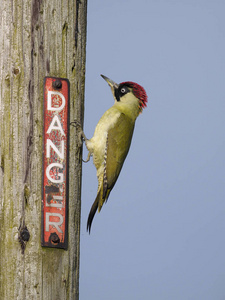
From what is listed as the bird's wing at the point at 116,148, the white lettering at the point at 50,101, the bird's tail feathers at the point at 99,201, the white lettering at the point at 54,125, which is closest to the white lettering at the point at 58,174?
the white lettering at the point at 54,125

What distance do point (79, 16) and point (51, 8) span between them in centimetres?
18

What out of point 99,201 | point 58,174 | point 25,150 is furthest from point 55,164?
point 99,201

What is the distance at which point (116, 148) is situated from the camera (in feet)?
13.8

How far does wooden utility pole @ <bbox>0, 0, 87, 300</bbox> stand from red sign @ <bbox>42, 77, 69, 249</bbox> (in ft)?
0.10

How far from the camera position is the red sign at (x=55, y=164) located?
2.30 metres

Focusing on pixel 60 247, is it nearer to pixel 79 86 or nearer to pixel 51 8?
pixel 79 86

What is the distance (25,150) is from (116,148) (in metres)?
1.98

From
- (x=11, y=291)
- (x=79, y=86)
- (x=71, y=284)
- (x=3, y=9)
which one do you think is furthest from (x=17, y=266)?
(x=3, y=9)

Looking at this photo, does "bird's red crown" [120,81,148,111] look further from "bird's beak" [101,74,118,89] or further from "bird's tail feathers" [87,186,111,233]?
"bird's tail feathers" [87,186,111,233]

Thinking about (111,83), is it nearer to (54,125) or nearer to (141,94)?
(141,94)

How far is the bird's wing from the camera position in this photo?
13.3 ft

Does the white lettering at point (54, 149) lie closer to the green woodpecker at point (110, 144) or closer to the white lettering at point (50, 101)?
the white lettering at point (50, 101)

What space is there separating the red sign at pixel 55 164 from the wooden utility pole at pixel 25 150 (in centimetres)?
3

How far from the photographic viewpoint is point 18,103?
2275mm
